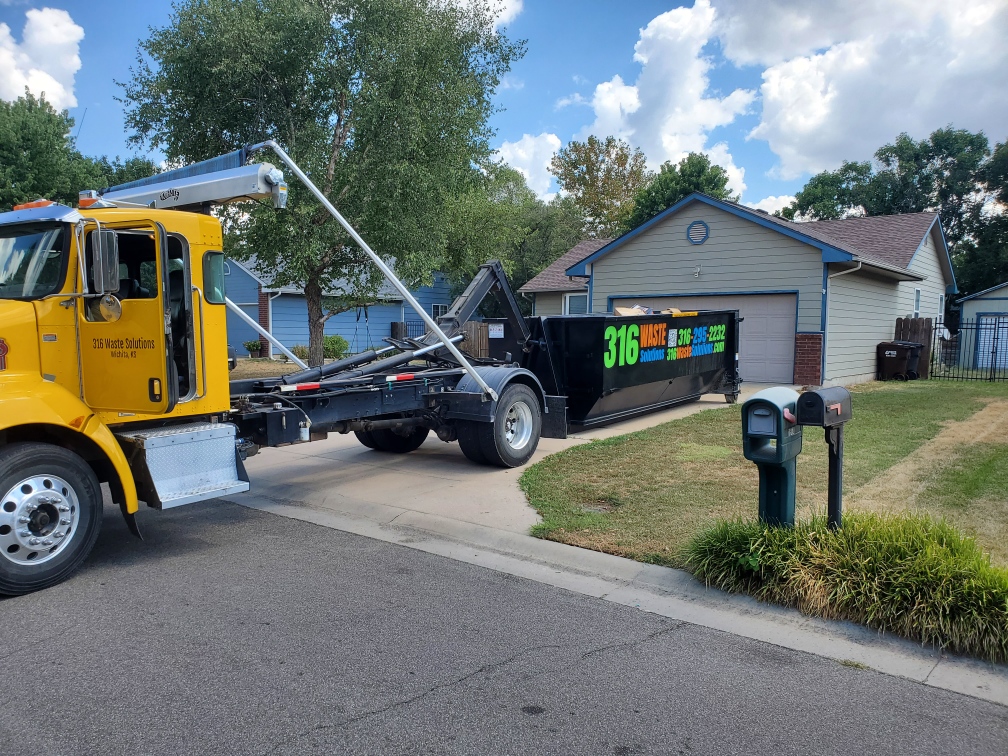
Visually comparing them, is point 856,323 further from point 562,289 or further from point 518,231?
point 518,231

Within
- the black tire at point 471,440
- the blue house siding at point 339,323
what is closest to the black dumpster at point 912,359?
the black tire at point 471,440

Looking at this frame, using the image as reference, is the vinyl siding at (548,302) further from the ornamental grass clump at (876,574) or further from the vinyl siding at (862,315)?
the ornamental grass clump at (876,574)

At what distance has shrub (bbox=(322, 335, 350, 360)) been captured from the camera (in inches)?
1114

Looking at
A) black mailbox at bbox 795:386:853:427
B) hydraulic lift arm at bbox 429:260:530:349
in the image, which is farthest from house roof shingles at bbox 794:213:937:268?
black mailbox at bbox 795:386:853:427

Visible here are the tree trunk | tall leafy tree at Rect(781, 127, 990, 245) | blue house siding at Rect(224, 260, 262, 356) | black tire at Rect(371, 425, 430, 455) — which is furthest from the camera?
tall leafy tree at Rect(781, 127, 990, 245)

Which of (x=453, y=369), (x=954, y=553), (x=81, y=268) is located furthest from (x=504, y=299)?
(x=954, y=553)

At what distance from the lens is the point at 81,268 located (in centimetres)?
526

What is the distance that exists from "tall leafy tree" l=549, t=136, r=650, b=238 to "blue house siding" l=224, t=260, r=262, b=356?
905 inches

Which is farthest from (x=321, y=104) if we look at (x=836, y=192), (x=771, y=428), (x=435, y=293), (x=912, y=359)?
(x=836, y=192)

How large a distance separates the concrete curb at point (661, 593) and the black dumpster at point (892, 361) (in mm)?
16568

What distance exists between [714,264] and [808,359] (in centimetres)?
314

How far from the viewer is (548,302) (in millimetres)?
29094

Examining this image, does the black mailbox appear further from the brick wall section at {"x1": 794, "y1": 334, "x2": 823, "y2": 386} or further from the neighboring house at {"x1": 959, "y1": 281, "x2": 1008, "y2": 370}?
the neighboring house at {"x1": 959, "y1": 281, "x2": 1008, "y2": 370}

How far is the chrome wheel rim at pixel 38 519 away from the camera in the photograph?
477 centimetres
